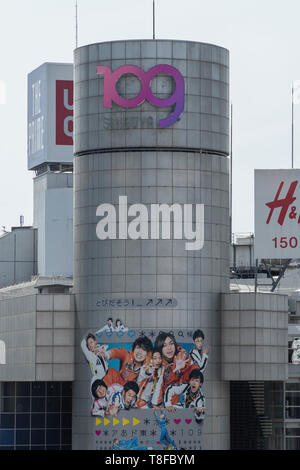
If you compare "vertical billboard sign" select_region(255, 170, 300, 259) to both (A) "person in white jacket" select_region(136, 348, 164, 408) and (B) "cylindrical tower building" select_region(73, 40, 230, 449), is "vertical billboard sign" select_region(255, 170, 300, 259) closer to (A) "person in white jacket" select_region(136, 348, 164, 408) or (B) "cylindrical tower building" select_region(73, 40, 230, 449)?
(B) "cylindrical tower building" select_region(73, 40, 230, 449)

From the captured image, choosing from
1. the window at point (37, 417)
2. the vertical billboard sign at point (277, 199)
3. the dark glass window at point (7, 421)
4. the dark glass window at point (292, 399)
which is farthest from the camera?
the dark glass window at point (7, 421)

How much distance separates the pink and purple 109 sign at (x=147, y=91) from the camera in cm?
12525

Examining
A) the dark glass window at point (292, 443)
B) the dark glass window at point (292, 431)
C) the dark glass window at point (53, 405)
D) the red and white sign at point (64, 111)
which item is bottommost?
the dark glass window at point (292, 443)

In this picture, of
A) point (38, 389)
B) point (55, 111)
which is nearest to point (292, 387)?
point (38, 389)

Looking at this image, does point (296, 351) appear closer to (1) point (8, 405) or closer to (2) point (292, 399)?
(2) point (292, 399)

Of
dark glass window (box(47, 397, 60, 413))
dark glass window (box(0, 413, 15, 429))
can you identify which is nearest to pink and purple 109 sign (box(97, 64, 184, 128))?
dark glass window (box(47, 397, 60, 413))

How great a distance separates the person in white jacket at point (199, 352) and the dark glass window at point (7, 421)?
56.1 feet

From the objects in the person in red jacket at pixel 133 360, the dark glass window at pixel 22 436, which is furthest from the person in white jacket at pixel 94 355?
the dark glass window at pixel 22 436

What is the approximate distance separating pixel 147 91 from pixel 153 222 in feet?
30.5

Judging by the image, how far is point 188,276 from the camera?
126062 mm

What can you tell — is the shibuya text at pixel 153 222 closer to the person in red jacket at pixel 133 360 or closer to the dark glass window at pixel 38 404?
the person in red jacket at pixel 133 360

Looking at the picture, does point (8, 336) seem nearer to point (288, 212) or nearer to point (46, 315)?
point (46, 315)

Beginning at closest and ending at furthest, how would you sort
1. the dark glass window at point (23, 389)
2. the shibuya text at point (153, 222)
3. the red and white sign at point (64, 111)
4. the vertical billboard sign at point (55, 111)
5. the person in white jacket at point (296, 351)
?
the shibuya text at point (153, 222) < the person in white jacket at point (296, 351) < the dark glass window at point (23, 389) < the vertical billboard sign at point (55, 111) < the red and white sign at point (64, 111)

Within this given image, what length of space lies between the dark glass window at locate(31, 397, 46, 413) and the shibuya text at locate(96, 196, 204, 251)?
1582cm
